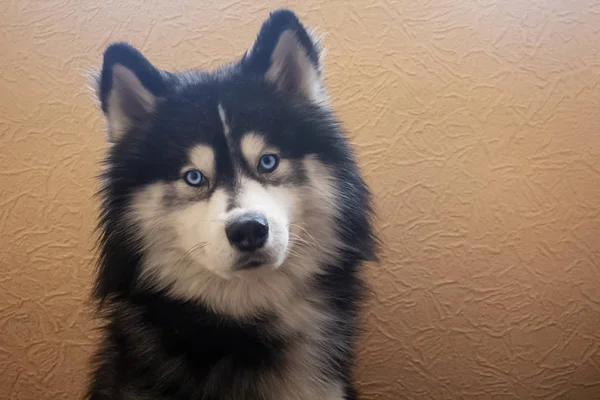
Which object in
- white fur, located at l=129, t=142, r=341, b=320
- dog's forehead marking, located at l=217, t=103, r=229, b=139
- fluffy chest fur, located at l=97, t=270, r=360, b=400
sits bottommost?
fluffy chest fur, located at l=97, t=270, r=360, b=400

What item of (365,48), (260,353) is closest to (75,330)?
(260,353)

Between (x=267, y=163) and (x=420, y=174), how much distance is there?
54cm

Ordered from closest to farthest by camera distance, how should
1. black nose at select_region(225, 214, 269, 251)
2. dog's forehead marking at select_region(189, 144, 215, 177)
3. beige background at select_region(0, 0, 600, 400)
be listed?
black nose at select_region(225, 214, 269, 251) < dog's forehead marking at select_region(189, 144, 215, 177) < beige background at select_region(0, 0, 600, 400)

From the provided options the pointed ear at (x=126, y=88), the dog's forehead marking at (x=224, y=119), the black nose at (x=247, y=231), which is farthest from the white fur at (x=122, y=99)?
the black nose at (x=247, y=231)

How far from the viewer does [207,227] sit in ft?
2.82

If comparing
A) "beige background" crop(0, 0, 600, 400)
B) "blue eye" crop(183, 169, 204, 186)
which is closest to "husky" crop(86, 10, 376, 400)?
"blue eye" crop(183, 169, 204, 186)

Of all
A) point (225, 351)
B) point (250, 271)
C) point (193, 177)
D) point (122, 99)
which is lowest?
point (225, 351)

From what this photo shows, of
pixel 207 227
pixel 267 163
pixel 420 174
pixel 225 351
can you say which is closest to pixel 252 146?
pixel 267 163

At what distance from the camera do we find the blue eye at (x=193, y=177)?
918 millimetres

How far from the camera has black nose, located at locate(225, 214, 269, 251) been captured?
2.65ft

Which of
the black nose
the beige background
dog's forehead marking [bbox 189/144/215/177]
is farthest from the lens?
the beige background

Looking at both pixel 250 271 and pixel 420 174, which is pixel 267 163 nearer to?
pixel 250 271

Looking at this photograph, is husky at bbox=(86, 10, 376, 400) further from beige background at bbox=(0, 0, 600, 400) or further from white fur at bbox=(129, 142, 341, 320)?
beige background at bbox=(0, 0, 600, 400)

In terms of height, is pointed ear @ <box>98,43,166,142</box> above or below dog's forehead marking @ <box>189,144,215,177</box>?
above
